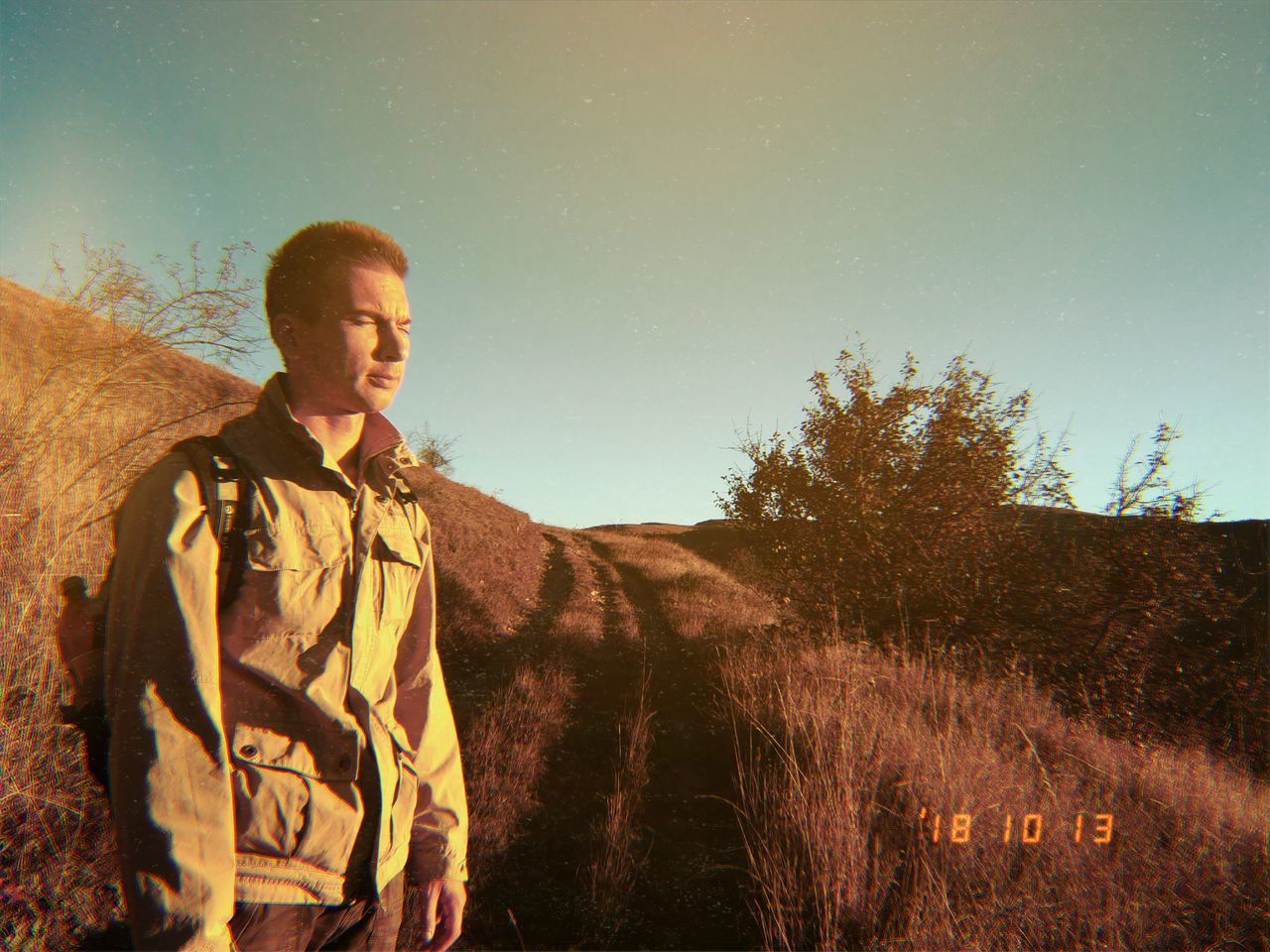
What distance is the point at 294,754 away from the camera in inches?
52.3

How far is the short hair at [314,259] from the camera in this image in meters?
1.62

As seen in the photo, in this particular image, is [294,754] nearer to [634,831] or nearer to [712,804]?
[634,831]

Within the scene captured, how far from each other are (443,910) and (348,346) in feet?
6.05

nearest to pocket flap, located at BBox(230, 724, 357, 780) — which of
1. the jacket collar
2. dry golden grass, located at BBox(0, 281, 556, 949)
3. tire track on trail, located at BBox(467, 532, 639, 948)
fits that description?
the jacket collar

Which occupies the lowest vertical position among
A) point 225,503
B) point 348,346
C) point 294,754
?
point 294,754

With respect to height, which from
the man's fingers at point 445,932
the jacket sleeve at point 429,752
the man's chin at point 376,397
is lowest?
the man's fingers at point 445,932

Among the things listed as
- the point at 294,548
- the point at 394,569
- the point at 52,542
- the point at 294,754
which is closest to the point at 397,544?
the point at 394,569

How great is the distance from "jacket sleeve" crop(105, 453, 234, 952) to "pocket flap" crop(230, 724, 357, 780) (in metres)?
0.12

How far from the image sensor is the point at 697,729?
22.1ft

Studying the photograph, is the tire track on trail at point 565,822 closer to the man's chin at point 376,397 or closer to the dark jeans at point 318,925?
the dark jeans at point 318,925

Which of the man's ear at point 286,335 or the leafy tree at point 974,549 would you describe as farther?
the leafy tree at point 974,549

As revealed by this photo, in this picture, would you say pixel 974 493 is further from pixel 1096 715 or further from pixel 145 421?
pixel 145 421

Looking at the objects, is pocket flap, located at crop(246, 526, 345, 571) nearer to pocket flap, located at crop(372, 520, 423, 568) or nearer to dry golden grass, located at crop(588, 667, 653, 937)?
pocket flap, located at crop(372, 520, 423, 568)
